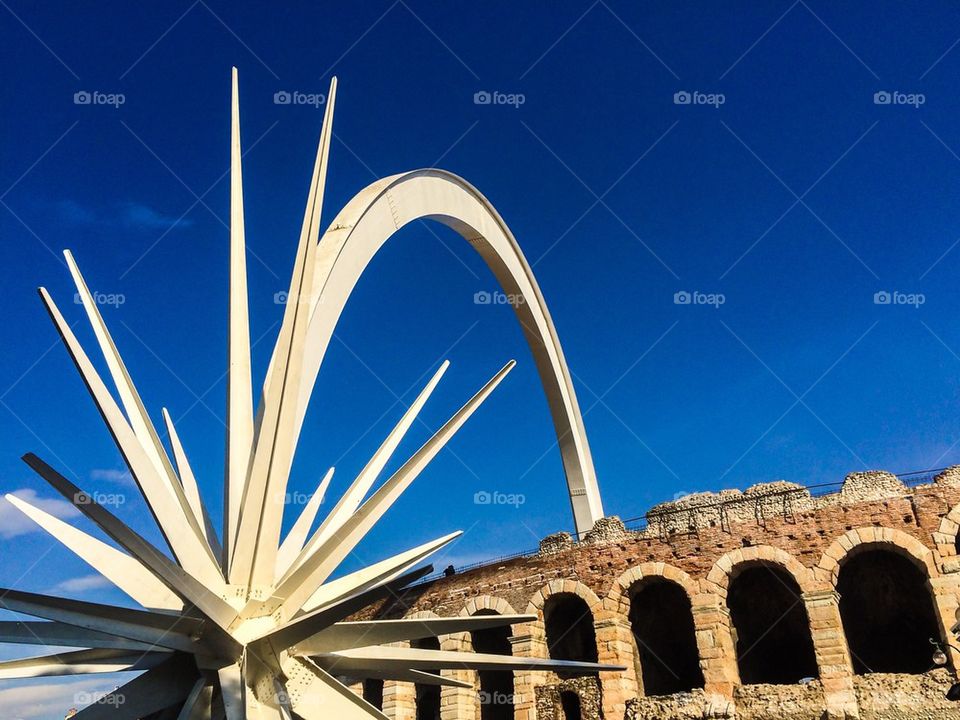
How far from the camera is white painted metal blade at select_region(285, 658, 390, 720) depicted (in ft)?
21.3

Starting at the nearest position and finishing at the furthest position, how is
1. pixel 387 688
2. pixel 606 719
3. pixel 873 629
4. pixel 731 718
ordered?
pixel 731 718, pixel 606 719, pixel 873 629, pixel 387 688

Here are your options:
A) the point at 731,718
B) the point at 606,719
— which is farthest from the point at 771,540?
the point at 606,719

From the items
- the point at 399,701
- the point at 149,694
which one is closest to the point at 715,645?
the point at 399,701

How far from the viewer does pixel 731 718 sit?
13547 millimetres

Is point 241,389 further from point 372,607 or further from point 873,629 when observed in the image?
point 873,629

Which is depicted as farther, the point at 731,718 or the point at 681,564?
the point at 681,564

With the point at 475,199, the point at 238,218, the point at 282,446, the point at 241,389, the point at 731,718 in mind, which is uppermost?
the point at 475,199

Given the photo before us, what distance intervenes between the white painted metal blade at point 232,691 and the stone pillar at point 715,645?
10.8 meters

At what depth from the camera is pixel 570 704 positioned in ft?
51.4

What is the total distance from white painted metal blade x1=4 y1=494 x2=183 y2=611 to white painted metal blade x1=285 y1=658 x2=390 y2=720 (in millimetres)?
1228

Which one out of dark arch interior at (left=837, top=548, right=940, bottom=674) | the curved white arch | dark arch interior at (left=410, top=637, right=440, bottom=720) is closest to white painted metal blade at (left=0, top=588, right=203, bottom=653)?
the curved white arch

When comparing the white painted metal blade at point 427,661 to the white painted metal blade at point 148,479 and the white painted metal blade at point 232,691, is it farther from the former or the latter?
the white painted metal blade at point 148,479

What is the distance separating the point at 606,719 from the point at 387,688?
6058 mm

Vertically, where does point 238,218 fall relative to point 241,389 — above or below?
above
